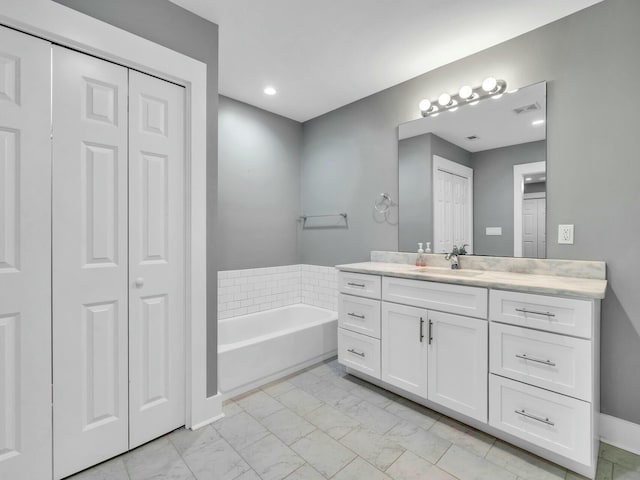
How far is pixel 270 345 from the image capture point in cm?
262

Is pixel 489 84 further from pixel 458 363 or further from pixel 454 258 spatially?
pixel 458 363

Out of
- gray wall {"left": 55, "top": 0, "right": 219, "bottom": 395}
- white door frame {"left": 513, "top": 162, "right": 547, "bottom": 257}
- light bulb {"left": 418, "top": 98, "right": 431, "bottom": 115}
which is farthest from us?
light bulb {"left": 418, "top": 98, "right": 431, "bottom": 115}

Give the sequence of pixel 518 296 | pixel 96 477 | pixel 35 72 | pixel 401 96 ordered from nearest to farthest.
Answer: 1. pixel 35 72
2. pixel 96 477
3. pixel 518 296
4. pixel 401 96

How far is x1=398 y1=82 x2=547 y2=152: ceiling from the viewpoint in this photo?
84.9 inches

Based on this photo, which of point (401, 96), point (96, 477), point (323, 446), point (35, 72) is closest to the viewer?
point (35, 72)

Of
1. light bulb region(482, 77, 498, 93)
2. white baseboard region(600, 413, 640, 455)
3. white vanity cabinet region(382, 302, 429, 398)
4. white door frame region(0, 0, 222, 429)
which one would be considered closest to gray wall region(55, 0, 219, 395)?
white door frame region(0, 0, 222, 429)

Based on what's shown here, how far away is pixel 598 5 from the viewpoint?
190 cm

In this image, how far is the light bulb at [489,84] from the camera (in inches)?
88.8

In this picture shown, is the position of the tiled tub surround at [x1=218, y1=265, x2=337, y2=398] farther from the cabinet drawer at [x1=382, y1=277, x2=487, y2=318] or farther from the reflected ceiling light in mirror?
the reflected ceiling light in mirror

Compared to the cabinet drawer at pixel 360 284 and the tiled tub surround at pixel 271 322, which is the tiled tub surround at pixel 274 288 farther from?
the cabinet drawer at pixel 360 284

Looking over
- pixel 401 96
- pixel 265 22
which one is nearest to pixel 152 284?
pixel 265 22

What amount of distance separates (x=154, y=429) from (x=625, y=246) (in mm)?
2892

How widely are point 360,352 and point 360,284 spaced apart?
529 millimetres

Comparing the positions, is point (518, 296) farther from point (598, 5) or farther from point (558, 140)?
point (598, 5)
